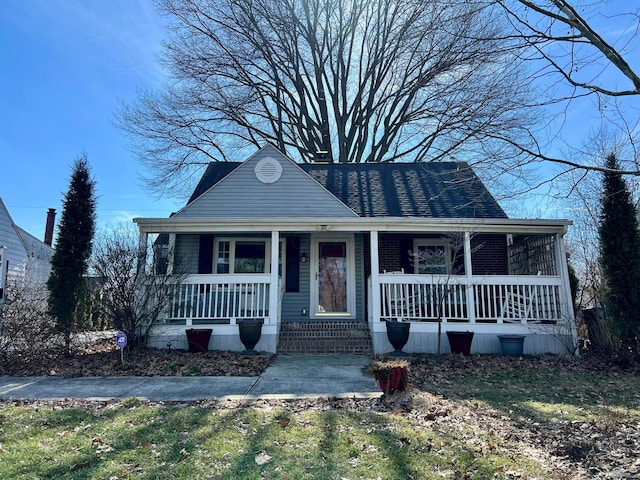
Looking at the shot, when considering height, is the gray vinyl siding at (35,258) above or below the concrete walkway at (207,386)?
above

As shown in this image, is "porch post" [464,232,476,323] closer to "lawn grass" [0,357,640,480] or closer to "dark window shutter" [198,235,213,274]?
"lawn grass" [0,357,640,480]

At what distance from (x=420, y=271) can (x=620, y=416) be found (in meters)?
6.92

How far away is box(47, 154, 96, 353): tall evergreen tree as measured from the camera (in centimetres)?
854

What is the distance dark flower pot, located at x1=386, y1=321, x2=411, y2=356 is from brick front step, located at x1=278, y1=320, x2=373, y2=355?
28.1 inches

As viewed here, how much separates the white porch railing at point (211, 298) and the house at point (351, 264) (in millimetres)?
31

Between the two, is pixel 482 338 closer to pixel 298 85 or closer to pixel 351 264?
pixel 351 264

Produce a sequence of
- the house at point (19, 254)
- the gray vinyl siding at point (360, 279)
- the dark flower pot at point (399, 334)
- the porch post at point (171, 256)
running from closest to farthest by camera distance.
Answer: the dark flower pot at point (399, 334) → the porch post at point (171, 256) → the gray vinyl siding at point (360, 279) → the house at point (19, 254)

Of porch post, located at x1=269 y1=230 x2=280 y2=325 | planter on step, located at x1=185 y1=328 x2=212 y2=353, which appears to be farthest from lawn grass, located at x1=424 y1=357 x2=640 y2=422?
planter on step, located at x1=185 y1=328 x2=212 y2=353

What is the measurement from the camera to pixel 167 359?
8.05 metres

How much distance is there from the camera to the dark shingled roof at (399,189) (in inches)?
458

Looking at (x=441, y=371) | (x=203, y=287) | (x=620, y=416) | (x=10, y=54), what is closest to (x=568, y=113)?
(x=620, y=416)

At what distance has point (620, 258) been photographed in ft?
27.3

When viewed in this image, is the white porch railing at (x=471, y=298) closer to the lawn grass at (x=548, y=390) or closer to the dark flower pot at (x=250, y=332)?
the lawn grass at (x=548, y=390)

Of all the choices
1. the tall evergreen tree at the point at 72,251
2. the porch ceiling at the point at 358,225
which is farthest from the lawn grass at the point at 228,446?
the porch ceiling at the point at 358,225
